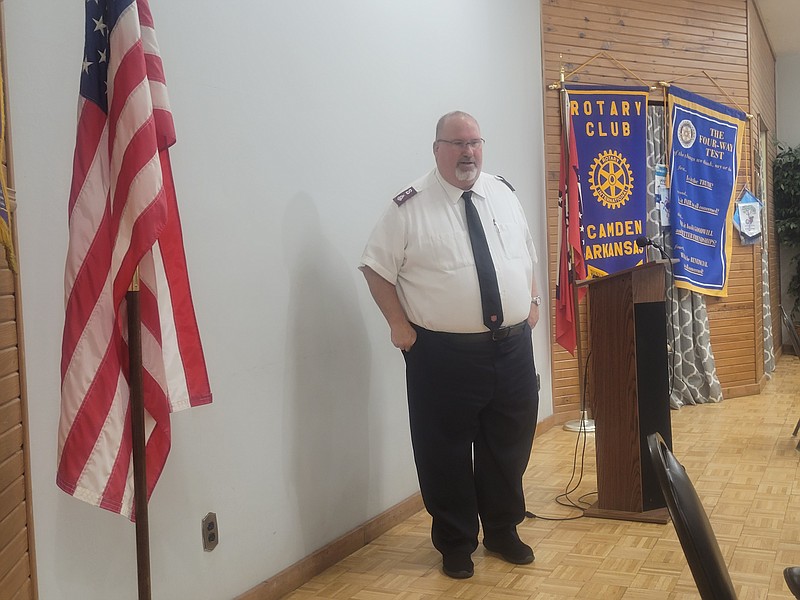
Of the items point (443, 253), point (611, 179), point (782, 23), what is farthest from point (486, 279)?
point (782, 23)

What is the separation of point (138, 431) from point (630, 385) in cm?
227

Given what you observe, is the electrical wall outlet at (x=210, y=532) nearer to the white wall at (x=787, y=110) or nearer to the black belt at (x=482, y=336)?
the black belt at (x=482, y=336)

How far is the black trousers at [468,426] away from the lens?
3.11 metres

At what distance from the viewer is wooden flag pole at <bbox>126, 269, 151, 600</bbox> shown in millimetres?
1898

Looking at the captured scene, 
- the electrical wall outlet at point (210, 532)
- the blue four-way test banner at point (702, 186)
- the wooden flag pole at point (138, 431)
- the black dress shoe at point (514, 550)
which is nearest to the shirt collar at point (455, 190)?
the black dress shoe at point (514, 550)

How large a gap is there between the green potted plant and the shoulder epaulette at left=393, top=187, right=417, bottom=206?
22.6 ft

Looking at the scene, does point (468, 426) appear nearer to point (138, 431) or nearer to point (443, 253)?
point (443, 253)

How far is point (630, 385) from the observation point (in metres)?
3.58

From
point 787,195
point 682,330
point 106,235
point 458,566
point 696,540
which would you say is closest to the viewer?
point 696,540

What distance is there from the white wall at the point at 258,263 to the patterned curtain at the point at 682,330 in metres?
2.41

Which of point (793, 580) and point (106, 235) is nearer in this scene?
point (793, 580)

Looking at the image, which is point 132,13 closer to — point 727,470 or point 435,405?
point 435,405

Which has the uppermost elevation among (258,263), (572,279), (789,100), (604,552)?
(789,100)

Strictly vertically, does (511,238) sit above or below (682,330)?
above
